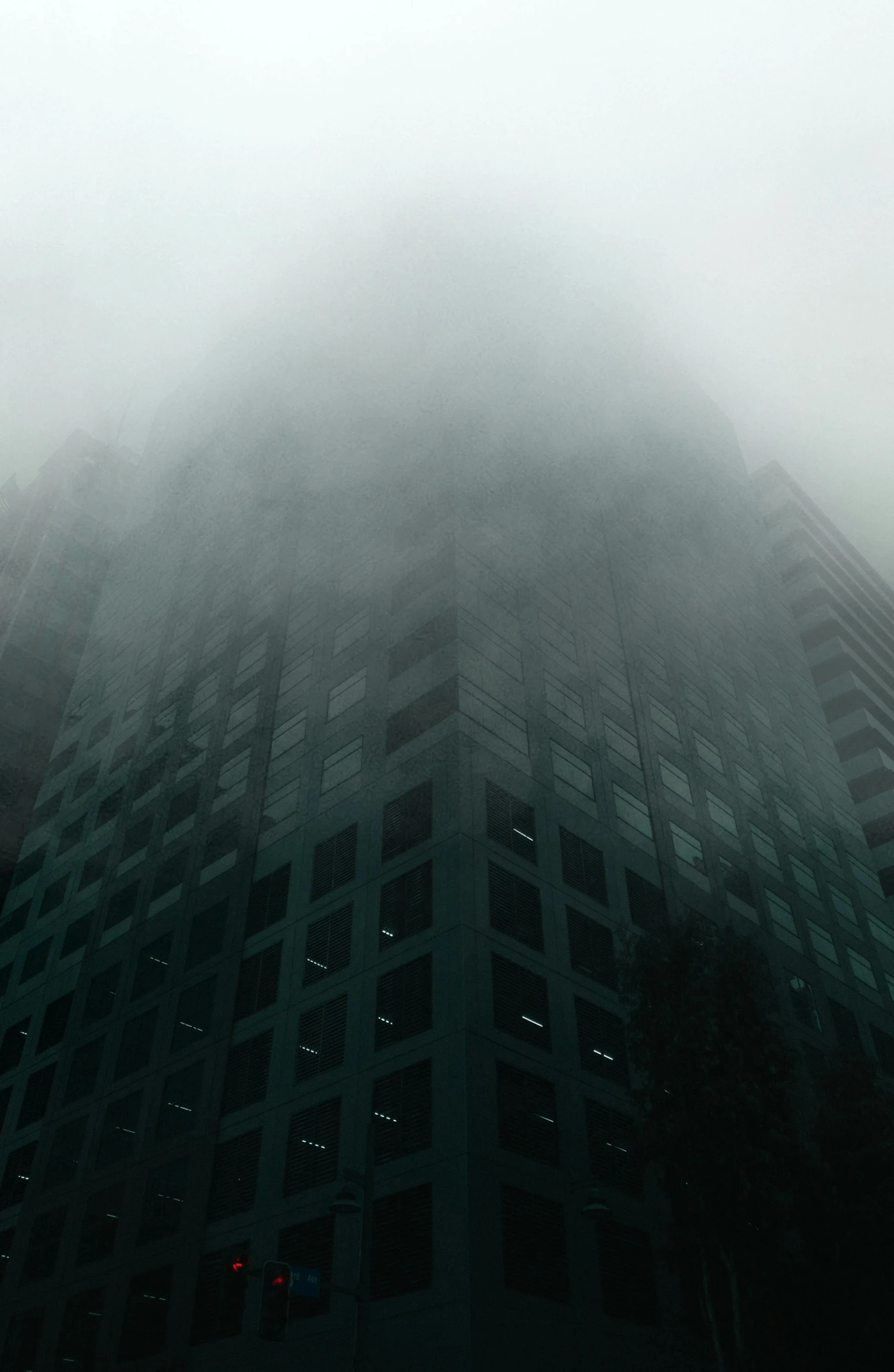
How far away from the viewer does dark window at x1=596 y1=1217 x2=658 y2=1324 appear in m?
21.6

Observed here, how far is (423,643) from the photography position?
31750 mm

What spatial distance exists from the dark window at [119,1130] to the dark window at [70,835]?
46.8 feet

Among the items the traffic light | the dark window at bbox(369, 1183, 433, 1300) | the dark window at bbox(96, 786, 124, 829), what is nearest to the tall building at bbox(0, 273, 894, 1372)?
the dark window at bbox(369, 1183, 433, 1300)

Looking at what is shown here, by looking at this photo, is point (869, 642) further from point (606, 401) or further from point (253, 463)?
point (253, 463)

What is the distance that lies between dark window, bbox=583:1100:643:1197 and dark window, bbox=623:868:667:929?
6.42 meters

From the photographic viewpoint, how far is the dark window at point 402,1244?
20.2 metres

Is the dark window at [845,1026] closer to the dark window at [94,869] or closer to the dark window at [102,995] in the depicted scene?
the dark window at [102,995]

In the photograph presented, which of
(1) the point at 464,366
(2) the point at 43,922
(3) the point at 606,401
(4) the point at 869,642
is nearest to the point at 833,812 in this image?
(4) the point at 869,642

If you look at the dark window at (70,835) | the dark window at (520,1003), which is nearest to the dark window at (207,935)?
the dark window at (520,1003)

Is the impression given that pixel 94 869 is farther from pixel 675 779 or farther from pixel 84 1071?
pixel 675 779

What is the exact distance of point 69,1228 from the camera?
28125 millimetres

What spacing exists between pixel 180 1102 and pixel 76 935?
455 inches

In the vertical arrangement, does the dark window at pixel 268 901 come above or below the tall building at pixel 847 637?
→ below

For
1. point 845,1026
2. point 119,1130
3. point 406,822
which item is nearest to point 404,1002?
point 406,822
